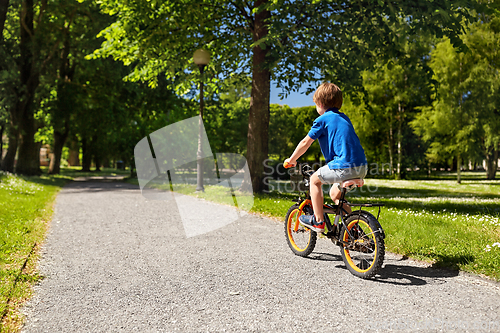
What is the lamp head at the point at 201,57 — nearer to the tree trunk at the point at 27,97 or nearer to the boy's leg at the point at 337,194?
the boy's leg at the point at 337,194

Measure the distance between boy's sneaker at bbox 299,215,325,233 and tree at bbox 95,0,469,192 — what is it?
19.3ft

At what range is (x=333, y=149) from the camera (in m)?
4.26

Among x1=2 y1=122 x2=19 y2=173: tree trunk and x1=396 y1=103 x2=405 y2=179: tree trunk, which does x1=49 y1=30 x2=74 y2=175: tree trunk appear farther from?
x1=396 y1=103 x2=405 y2=179: tree trunk

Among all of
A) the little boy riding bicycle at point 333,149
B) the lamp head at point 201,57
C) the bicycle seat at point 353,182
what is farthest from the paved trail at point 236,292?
the lamp head at point 201,57

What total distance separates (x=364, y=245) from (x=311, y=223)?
0.80m

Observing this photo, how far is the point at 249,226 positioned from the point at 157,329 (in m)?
4.45

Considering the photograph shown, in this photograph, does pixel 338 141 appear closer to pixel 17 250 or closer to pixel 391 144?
pixel 17 250

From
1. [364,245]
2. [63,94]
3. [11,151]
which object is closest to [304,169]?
[364,245]

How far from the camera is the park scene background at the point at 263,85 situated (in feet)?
22.3

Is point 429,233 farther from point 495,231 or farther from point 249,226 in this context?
point 249,226

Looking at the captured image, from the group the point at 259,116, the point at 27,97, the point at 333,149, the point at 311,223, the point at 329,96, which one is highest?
the point at 27,97

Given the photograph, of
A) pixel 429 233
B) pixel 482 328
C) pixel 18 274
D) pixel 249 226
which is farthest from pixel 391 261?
pixel 18 274

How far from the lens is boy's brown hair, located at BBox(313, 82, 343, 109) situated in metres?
4.42

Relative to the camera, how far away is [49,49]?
69.3ft
